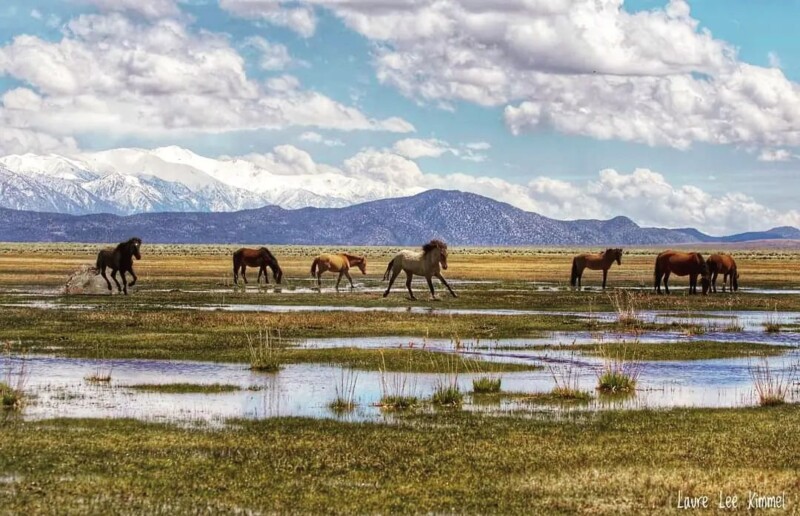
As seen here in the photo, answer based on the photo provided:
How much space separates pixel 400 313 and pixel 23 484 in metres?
23.6

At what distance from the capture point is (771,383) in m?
18.3

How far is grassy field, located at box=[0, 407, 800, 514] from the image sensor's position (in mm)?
11273

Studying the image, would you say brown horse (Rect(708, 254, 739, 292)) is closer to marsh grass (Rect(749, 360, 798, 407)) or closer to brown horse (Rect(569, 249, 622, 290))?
brown horse (Rect(569, 249, 622, 290))

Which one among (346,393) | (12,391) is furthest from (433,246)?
(12,391)

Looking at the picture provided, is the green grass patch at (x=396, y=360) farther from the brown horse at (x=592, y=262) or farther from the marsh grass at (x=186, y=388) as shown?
the brown horse at (x=592, y=262)

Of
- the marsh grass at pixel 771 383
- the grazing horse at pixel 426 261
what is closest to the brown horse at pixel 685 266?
the grazing horse at pixel 426 261

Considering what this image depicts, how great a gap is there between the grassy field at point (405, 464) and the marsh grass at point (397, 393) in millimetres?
837

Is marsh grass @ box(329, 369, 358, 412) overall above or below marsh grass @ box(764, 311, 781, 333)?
below

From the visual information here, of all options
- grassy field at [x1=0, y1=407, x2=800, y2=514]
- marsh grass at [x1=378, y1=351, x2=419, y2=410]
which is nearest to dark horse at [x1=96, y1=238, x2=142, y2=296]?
marsh grass at [x1=378, y1=351, x2=419, y2=410]

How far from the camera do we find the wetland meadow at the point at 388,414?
1172cm

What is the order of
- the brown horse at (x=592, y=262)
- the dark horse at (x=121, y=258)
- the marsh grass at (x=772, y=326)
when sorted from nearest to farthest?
the marsh grass at (x=772, y=326)
the dark horse at (x=121, y=258)
the brown horse at (x=592, y=262)

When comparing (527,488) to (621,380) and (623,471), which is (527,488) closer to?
(623,471)
